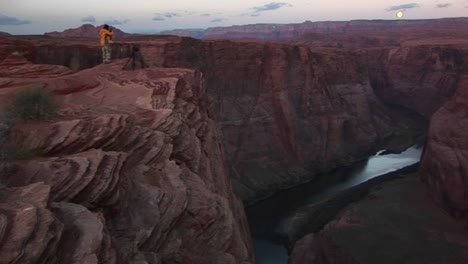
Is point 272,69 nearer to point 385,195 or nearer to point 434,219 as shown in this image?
point 385,195

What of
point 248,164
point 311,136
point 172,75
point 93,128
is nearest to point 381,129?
point 311,136

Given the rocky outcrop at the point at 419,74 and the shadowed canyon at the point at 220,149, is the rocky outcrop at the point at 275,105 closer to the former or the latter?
the shadowed canyon at the point at 220,149

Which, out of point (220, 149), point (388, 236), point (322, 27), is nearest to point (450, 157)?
point (388, 236)

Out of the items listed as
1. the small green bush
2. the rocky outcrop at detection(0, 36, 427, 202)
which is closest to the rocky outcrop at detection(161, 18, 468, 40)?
the rocky outcrop at detection(0, 36, 427, 202)

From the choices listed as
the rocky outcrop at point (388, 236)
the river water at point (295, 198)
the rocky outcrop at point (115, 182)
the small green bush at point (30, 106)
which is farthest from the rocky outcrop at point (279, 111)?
the small green bush at point (30, 106)

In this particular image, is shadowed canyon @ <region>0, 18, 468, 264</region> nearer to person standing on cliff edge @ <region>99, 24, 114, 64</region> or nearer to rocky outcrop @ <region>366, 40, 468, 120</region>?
rocky outcrop @ <region>366, 40, 468, 120</region>

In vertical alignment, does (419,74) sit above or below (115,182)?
below

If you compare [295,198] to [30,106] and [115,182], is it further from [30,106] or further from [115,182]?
[115,182]
